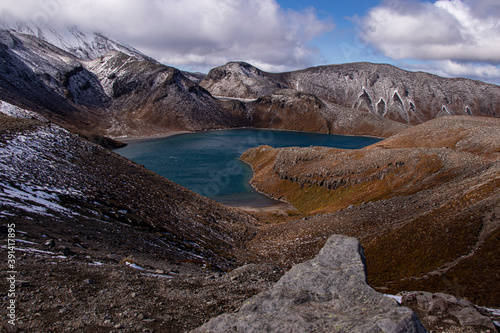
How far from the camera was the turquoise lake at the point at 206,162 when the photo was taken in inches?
2665

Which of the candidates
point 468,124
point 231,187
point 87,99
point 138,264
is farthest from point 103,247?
point 87,99

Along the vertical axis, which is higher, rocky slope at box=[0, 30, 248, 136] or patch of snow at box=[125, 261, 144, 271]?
rocky slope at box=[0, 30, 248, 136]

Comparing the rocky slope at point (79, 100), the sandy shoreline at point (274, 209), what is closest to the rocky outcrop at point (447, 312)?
the sandy shoreline at point (274, 209)

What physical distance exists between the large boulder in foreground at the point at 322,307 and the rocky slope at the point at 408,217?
921cm

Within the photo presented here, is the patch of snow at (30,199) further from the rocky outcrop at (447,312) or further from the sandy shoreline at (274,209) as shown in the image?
the sandy shoreline at (274,209)

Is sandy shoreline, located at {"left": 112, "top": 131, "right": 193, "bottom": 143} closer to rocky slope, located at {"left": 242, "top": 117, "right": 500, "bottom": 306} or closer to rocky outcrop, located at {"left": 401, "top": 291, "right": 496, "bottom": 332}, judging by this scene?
rocky slope, located at {"left": 242, "top": 117, "right": 500, "bottom": 306}

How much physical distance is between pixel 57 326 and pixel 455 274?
1866 centimetres

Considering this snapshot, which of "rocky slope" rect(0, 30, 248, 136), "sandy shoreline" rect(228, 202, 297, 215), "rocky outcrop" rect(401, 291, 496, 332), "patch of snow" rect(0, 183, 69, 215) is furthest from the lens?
"rocky slope" rect(0, 30, 248, 136)

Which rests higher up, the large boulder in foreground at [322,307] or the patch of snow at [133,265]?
the large boulder in foreground at [322,307]

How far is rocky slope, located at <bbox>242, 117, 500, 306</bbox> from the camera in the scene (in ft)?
57.9

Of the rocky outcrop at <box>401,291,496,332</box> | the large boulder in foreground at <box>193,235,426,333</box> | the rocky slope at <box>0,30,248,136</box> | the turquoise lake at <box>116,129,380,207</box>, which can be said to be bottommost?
the turquoise lake at <box>116,129,380,207</box>

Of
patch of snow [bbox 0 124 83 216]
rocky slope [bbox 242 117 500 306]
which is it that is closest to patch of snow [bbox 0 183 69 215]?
patch of snow [bbox 0 124 83 216]

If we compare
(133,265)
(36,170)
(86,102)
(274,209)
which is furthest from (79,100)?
(133,265)

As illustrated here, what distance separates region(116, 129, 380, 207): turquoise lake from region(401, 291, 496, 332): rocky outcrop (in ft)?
164
